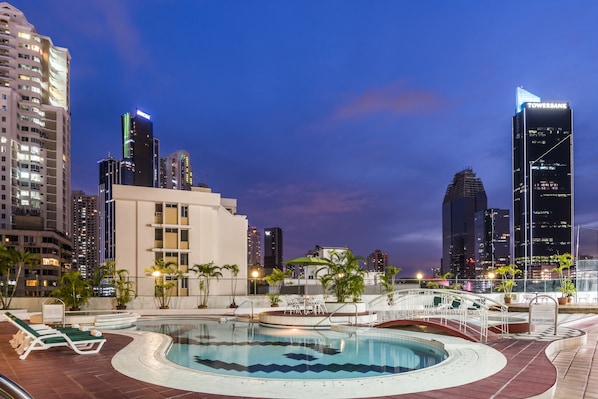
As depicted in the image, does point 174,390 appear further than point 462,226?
No

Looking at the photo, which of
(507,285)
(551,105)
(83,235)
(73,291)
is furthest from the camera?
(83,235)

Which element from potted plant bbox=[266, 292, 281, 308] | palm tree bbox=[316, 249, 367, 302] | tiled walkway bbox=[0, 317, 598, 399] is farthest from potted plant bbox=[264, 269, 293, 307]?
tiled walkway bbox=[0, 317, 598, 399]

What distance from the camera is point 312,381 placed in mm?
6574

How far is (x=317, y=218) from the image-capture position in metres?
78.1

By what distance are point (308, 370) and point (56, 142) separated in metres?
101

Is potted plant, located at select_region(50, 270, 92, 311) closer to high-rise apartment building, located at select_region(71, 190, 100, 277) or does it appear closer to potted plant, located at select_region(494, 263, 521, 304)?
potted plant, located at select_region(494, 263, 521, 304)

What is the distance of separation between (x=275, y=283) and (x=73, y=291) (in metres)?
10.2

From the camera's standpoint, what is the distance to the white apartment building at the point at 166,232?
92.5ft

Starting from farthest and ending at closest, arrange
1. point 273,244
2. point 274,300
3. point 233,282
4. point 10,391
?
point 273,244, point 233,282, point 274,300, point 10,391

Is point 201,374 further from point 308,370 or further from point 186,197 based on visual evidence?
point 186,197

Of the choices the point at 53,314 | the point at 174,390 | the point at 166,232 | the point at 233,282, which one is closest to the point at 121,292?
the point at 53,314

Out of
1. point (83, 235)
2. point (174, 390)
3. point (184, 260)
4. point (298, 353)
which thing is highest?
point (174, 390)

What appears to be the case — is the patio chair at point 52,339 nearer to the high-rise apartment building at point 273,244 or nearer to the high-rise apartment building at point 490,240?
the high-rise apartment building at point 490,240

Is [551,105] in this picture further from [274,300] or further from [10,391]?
[10,391]
